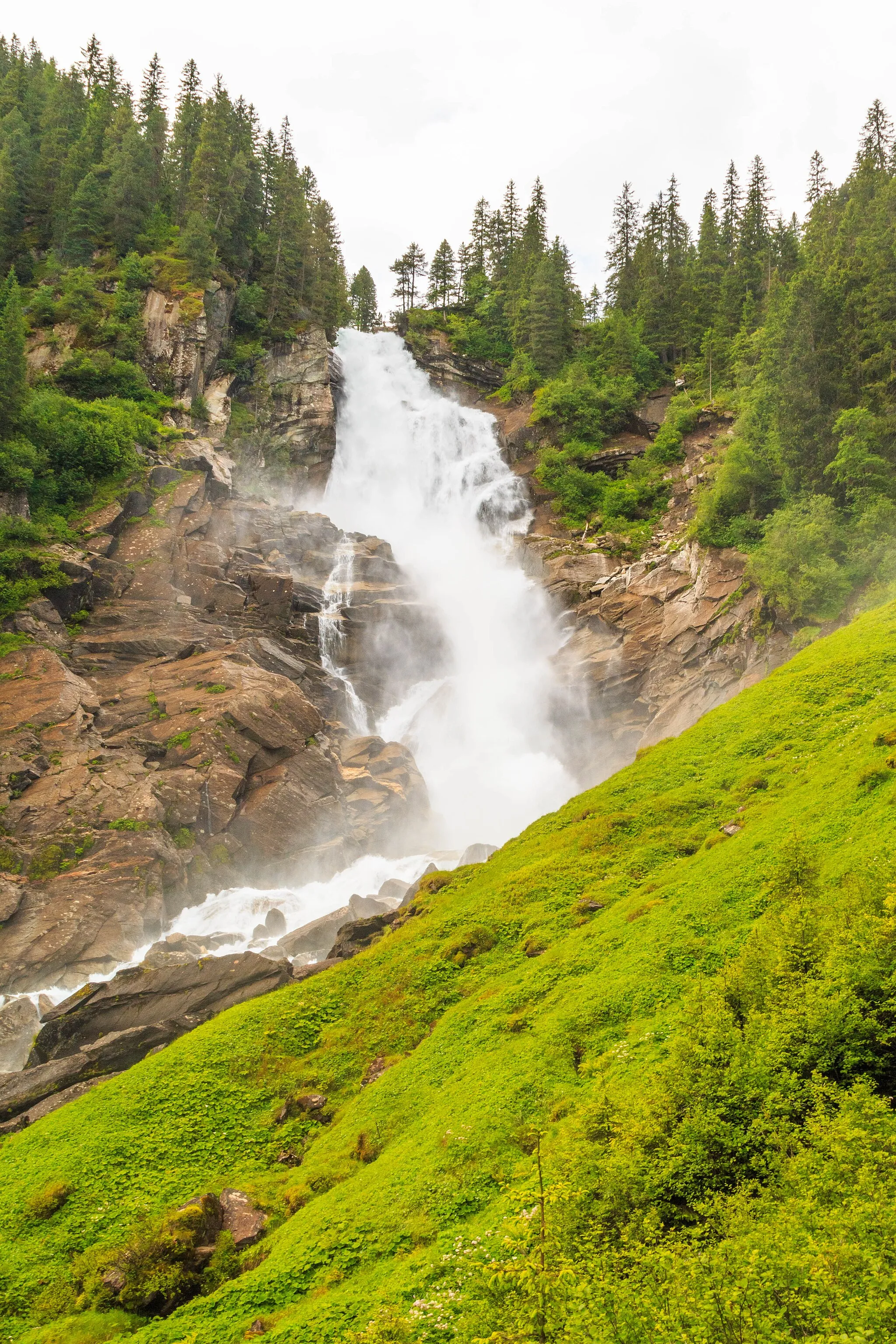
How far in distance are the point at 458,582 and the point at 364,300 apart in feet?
164

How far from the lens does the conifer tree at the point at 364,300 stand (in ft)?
291

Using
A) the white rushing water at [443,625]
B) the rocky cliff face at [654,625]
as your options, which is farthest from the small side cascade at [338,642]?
the rocky cliff face at [654,625]

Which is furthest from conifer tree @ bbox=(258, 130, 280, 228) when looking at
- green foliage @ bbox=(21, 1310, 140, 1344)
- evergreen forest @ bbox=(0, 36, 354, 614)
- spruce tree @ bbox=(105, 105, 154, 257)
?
green foliage @ bbox=(21, 1310, 140, 1344)

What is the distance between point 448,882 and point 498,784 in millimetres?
22063

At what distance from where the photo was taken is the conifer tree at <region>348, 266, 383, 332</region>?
291ft

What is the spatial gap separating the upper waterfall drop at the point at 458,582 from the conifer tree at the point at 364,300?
1017 centimetres

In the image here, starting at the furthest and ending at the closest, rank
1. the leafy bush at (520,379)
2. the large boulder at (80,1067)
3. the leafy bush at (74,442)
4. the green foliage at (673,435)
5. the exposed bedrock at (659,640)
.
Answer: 1. the leafy bush at (520,379)
2. the green foliage at (673,435)
3. the leafy bush at (74,442)
4. the exposed bedrock at (659,640)
5. the large boulder at (80,1067)

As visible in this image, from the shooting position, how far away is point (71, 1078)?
19.7m

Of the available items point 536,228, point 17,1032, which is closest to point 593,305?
point 536,228

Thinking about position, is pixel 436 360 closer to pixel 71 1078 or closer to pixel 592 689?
pixel 592 689

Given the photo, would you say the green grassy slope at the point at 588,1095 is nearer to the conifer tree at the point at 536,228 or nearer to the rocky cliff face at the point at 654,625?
the rocky cliff face at the point at 654,625

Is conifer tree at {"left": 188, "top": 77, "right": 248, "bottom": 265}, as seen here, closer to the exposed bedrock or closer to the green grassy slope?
the exposed bedrock

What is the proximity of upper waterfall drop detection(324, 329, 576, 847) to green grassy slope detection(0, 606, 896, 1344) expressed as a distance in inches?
889

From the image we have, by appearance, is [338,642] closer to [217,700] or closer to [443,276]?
[217,700]
